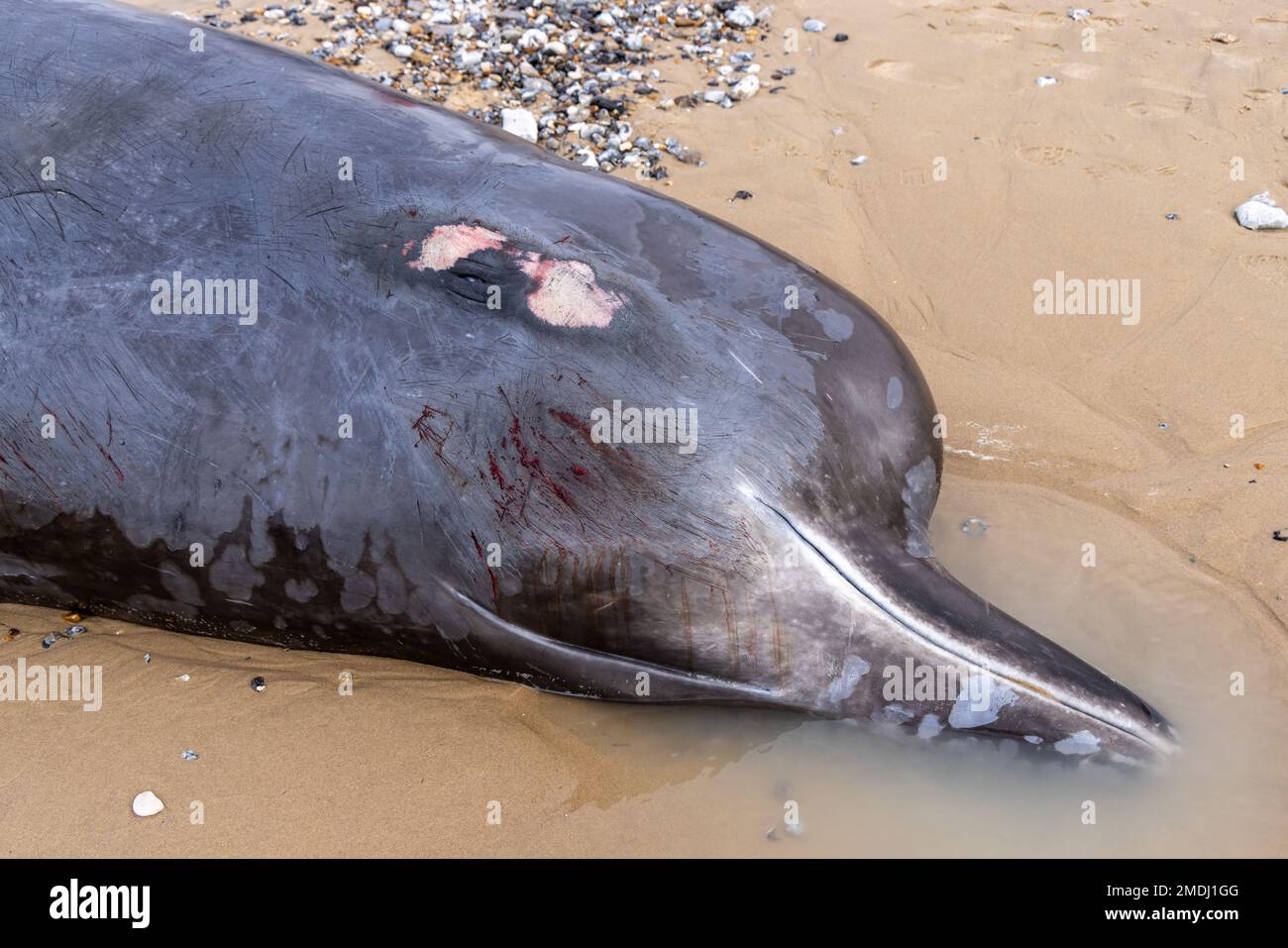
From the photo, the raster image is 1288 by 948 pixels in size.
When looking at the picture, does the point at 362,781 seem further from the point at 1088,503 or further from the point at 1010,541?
the point at 1088,503

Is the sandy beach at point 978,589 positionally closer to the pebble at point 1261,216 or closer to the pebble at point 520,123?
the pebble at point 1261,216

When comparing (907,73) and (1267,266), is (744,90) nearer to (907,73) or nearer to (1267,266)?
(907,73)

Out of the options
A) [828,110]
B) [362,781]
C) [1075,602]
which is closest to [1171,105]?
[828,110]

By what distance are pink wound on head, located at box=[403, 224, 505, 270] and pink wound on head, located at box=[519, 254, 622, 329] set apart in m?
0.12

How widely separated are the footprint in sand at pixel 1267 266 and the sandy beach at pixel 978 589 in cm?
1

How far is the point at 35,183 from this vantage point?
10.6 ft

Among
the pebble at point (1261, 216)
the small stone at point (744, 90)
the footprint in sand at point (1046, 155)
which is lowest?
the pebble at point (1261, 216)

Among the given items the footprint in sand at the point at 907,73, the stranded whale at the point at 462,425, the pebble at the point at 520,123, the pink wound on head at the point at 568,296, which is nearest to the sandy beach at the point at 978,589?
the stranded whale at the point at 462,425

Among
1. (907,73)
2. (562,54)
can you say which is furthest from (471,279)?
(907,73)

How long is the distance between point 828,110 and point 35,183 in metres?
3.73

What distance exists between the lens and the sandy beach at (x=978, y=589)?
3029mm

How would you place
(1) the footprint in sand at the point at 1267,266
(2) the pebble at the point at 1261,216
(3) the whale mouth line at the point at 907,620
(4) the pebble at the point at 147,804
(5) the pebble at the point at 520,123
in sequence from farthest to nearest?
(5) the pebble at the point at 520,123
(2) the pebble at the point at 1261,216
(1) the footprint in sand at the point at 1267,266
(4) the pebble at the point at 147,804
(3) the whale mouth line at the point at 907,620

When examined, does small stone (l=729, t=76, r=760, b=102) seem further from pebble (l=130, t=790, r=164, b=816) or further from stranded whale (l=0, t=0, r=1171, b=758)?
pebble (l=130, t=790, r=164, b=816)

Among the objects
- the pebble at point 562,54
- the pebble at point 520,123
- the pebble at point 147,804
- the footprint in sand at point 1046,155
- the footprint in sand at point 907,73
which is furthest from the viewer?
the footprint in sand at point 907,73
